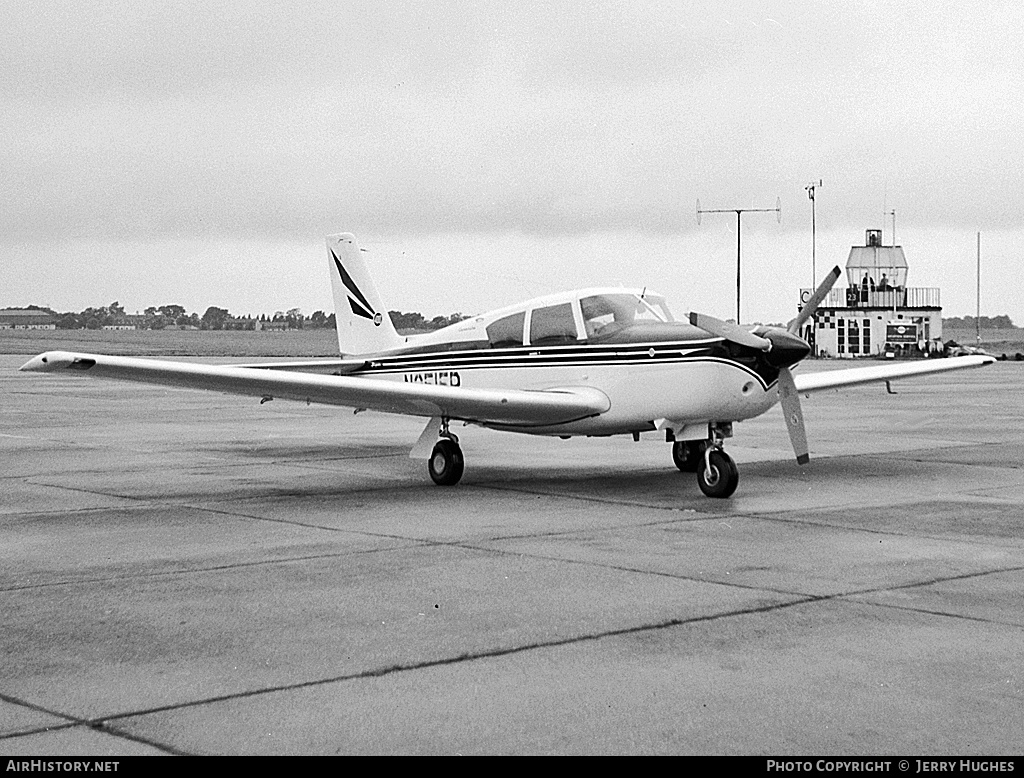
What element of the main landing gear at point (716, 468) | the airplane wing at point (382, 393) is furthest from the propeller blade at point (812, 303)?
the airplane wing at point (382, 393)

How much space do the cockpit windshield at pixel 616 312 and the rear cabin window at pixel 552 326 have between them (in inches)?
7.6

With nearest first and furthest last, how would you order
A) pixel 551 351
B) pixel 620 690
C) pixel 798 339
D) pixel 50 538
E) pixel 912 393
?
pixel 620 690 → pixel 50 538 → pixel 798 339 → pixel 551 351 → pixel 912 393

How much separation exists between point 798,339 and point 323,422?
45.5 ft

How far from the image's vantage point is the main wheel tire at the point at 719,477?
41.7 ft

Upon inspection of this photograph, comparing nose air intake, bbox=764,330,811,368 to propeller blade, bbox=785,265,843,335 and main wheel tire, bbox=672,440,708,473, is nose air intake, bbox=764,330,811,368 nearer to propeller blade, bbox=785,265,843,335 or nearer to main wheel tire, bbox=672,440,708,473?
propeller blade, bbox=785,265,843,335

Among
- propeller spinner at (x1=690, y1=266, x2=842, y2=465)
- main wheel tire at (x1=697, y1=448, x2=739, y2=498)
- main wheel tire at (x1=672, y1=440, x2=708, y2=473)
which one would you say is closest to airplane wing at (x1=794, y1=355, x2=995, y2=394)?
main wheel tire at (x1=672, y1=440, x2=708, y2=473)

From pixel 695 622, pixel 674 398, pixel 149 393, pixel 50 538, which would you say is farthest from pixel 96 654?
pixel 149 393

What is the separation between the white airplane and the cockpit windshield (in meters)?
0.01

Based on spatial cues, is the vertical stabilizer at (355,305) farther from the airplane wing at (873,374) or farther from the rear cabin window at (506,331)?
the airplane wing at (873,374)

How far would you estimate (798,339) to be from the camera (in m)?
13.0

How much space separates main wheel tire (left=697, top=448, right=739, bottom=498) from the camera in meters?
12.7

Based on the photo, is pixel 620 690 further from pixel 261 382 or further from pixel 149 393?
pixel 149 393

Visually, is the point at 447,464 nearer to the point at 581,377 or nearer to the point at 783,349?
the point at 581,377

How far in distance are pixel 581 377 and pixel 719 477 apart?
6.97ft
